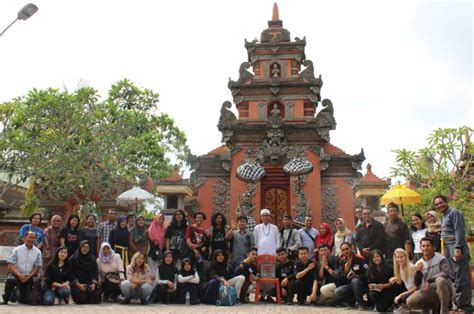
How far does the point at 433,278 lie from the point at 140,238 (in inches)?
241

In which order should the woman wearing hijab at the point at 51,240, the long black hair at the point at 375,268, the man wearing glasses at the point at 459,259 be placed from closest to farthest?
the man wearing glasses at the point at 459,259, the long black hair at the point at 375,268, the woman wearing hijab at the point at 51,240

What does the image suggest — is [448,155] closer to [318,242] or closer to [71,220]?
[318,242]

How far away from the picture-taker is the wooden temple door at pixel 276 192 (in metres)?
18.9

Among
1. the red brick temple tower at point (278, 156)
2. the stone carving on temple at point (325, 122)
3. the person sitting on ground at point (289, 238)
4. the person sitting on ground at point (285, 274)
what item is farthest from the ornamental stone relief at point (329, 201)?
the person sitting on ground at point (285, 274)

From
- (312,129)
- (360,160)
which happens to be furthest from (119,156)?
(360,160)

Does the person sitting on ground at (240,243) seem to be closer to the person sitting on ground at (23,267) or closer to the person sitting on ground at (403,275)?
the person sitting on ground at (403,275)

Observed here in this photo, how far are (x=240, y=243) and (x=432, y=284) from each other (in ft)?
13.3

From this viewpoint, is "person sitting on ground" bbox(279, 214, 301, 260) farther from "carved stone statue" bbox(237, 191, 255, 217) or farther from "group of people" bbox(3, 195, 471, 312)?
"carved stone statue" bbox(237, 191, 255, 217)

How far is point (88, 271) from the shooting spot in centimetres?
947

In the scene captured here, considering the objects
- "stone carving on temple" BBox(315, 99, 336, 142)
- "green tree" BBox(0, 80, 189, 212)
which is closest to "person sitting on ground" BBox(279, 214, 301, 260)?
"stone carving on temple" BBox(315, 99, 336, 142)

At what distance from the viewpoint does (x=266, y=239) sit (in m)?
10.1

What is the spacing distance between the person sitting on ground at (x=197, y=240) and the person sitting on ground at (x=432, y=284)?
4.24 m

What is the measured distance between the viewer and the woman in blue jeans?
30.2 ft

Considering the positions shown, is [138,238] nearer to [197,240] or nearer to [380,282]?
[197,240]
